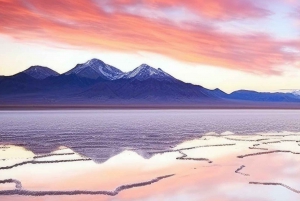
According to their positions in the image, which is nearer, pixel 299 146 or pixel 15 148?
pixel 15 148

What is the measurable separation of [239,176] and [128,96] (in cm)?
16817

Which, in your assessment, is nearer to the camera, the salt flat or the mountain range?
the salt flat

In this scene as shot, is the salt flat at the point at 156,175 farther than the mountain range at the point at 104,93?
No


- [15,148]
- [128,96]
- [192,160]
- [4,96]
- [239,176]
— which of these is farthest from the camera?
[128,96]

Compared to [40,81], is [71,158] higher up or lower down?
lower down

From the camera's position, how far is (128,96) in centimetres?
17750

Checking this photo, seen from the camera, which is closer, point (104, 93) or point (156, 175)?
point (156, 175)

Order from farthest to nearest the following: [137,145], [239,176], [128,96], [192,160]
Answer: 1. [128,96]
2. [137,145]
3. [192,160]
4. [239,176]

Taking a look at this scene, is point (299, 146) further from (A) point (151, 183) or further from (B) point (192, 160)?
(A) point (151, 183)

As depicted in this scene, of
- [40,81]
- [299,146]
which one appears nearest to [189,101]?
[40,81]

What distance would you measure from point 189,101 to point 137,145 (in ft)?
528

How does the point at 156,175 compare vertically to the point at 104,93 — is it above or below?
below

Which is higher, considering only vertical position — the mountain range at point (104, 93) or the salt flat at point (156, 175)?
the mountain range at point (104, 93)

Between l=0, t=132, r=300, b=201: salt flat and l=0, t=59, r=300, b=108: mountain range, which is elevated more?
l=0, t=59, r=300, b=108: mountain range
